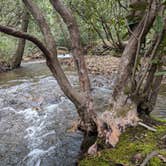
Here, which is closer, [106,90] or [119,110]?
[119,110]

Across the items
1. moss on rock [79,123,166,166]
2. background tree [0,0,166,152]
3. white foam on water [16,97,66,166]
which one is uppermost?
background tree [0,0,166,152]

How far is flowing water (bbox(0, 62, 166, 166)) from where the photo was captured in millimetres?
4090

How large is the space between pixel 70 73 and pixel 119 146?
7.68 m

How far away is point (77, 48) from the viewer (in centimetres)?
408

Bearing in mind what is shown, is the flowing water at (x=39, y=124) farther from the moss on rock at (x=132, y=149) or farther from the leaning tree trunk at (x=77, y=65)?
the moss on rock at (x=132, y=149)

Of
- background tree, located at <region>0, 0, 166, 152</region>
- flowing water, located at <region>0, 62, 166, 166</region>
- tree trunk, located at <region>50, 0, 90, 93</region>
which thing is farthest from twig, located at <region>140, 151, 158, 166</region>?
tree trunk, located at <region>50, 0, 90, 93</region>

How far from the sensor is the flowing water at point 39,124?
409cm

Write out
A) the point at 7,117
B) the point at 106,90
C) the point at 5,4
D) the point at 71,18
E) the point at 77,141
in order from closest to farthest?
the point at 71,18 → the point at 77,141 → the point at 7,117 → the point at 106,90 → the point at 5,4

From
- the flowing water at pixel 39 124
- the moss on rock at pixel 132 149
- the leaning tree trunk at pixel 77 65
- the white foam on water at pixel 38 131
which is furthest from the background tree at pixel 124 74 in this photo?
the white foam on water at pixel 38 131

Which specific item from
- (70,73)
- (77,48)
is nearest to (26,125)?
(77,48)

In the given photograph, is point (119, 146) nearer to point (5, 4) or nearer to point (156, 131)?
point (156, 131)

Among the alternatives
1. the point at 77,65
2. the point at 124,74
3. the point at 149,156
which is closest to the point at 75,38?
the point at 77,65

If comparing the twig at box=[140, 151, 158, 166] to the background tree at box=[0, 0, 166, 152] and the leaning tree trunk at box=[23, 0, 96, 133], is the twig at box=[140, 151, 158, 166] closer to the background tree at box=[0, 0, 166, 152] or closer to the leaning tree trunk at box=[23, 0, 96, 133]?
the background tree at box=[0, 0, 166, 152]

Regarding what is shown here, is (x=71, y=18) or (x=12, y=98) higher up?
(x=71, y=18)
